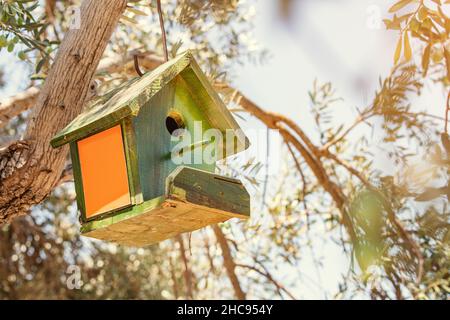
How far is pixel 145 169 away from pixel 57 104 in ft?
1.60

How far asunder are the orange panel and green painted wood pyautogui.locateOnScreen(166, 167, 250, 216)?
18cm

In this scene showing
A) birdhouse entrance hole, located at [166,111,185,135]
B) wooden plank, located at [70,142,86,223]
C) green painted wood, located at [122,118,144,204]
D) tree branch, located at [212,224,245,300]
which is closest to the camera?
green painted wood, located at [122,118,144,204]

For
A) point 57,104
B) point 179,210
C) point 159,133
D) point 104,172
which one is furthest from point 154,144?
point 57,104

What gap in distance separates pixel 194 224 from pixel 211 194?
13 centimetres

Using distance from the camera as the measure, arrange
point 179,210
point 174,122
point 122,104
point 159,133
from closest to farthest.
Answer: point 179,210, point 122,104, point 159,133, point 174,122

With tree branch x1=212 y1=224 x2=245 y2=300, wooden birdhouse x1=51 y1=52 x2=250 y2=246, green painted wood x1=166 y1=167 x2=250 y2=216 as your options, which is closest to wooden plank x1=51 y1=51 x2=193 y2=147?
wooden birdhouse x1=51 y1=52 x2=250 y2=246

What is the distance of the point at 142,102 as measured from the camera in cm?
176

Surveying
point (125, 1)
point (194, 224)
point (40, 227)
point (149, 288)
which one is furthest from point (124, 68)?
point (149, 288)

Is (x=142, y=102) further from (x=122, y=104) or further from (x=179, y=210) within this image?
(x=179, y=210)

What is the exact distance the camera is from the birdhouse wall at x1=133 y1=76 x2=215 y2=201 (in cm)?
176

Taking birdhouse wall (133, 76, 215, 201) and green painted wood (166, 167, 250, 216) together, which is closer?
green painted wood (166, 167, 250, 216)

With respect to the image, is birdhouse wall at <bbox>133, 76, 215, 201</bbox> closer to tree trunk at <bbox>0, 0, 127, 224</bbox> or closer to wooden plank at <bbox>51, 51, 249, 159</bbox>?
wooden plank at <bbox>51, 51, 249, 159</bbox>
